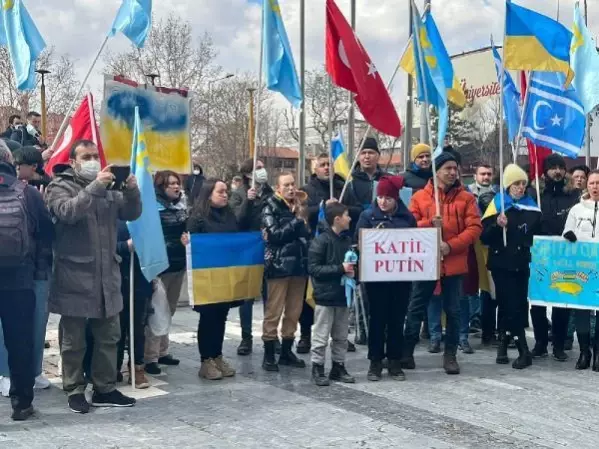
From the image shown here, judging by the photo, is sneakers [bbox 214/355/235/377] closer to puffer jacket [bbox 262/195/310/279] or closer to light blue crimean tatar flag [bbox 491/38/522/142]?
puffer jacket [bbox 262/195/310/279]

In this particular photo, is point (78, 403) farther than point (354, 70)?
No

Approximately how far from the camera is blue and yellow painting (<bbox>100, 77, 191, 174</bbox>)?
7062mm

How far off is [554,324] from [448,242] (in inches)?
67.1

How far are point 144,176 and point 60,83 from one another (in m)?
24.4

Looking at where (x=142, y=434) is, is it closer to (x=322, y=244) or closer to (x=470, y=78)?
(x=322, y=244)

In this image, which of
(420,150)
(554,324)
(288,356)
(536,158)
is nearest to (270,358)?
(288,356)

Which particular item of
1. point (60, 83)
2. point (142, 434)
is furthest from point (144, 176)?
point (60, 83)

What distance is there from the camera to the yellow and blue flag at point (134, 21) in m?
7.88

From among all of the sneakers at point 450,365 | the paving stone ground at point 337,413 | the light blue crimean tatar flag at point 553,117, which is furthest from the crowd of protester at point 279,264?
the light blue crimean tatar flag at point 553,117

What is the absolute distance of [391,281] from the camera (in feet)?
22.6

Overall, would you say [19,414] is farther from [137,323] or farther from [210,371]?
[210,371]

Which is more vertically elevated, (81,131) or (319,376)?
(81,131)

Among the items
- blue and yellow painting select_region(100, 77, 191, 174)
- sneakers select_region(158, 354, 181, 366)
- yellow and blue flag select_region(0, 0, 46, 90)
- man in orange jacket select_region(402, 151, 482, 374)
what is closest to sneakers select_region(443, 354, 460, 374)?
man in orange jacket select_region(402, 151, 482, 374)

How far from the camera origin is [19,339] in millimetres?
5598
